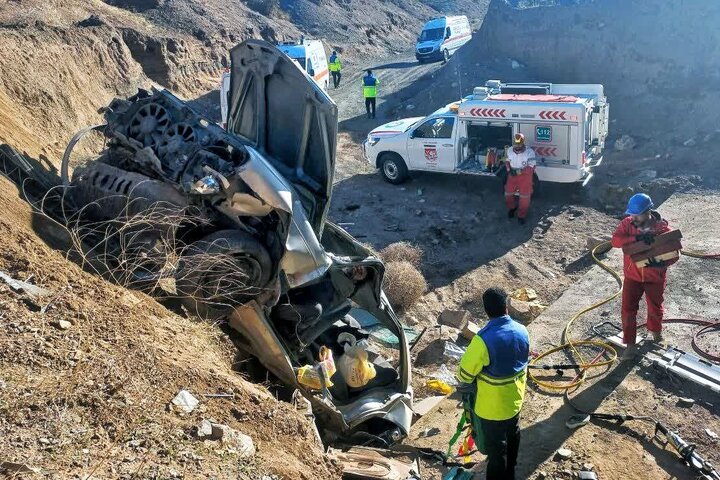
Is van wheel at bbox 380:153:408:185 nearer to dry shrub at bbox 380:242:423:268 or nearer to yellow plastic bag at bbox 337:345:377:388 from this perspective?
dry shrub at bbox 380:242:423:268

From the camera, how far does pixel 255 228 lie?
5602 millimetres

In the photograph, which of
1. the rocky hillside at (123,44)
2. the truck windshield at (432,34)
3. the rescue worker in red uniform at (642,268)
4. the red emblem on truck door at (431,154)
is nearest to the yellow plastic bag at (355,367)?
the rescue worker in red uniform at (642,268)

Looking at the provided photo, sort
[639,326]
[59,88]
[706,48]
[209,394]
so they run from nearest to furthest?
[209,394] < [639,326] < [59,88] < [706,48]

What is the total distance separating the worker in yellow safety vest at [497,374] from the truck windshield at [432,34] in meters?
24.5

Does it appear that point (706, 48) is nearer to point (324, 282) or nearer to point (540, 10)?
point (540, 10)

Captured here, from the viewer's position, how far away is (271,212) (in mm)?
5488

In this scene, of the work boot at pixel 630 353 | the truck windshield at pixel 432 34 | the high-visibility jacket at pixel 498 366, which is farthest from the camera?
the truck windshield at pixel 432 34

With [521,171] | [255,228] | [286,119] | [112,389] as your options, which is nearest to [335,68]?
[521,171]

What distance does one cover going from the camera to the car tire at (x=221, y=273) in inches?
204

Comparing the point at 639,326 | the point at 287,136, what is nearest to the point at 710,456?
the point at 639,326

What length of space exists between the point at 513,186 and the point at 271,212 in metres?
7.78

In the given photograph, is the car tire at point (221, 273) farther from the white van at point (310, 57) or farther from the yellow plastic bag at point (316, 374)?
the white van at point (310, 57)

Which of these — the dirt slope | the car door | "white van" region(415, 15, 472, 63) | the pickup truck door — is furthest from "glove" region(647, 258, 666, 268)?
"white van" region(415, 15, 472, 63)

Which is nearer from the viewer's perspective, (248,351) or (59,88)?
(248,351)
